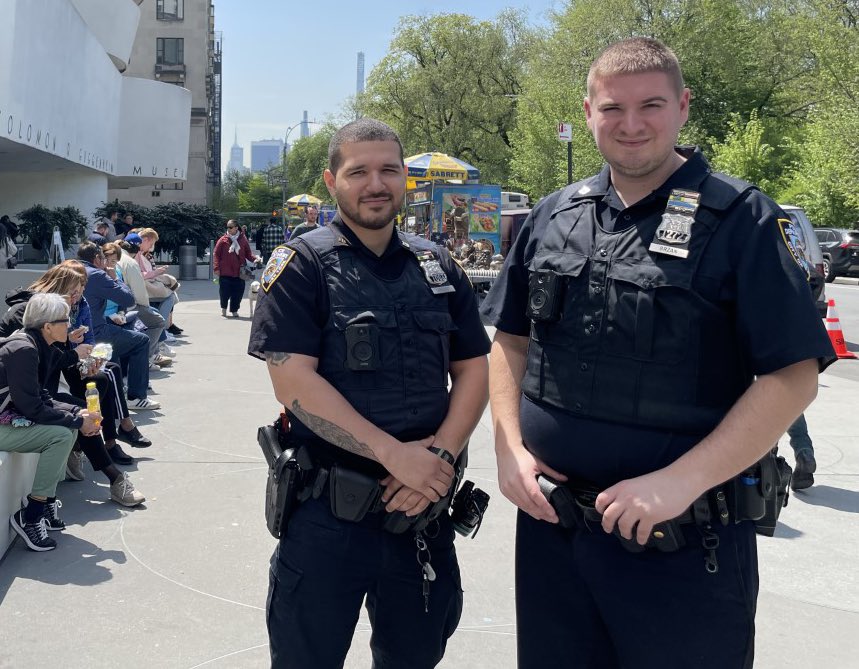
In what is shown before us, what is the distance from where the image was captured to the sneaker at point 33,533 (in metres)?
4.66

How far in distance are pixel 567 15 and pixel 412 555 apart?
128 ft

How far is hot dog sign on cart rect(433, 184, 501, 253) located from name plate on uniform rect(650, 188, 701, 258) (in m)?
19.2

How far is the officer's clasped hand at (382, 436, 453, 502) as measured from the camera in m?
2.48

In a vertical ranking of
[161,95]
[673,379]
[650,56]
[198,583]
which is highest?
[161,95]

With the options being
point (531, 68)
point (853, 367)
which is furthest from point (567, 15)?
point (853, 367)

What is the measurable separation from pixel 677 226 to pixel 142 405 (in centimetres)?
674

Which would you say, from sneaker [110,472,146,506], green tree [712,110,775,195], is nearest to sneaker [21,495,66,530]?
sneaker [110,472,146,506]

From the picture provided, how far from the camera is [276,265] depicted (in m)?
2.64

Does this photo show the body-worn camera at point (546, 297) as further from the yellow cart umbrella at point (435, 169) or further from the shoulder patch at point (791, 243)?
the yellow cart umbrella at point (435, 169)

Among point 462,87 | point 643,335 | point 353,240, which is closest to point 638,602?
point 643,335

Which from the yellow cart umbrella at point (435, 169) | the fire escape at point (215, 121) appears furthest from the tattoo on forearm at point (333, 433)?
the fire escape at point (215, 121)

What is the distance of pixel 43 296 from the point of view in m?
5.22

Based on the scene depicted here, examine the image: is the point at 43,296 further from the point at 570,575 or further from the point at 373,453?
the point at 570,575

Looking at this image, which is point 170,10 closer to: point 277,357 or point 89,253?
point 89,253
